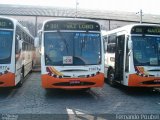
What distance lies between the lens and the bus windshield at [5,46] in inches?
532

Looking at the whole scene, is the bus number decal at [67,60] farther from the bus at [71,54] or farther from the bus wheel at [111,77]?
the bus wheel at [111,77]

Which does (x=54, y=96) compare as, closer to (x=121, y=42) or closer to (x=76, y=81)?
(x=76, y=81)

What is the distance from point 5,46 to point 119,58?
5314mm

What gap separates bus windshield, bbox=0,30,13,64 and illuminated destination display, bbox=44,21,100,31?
1.49 m

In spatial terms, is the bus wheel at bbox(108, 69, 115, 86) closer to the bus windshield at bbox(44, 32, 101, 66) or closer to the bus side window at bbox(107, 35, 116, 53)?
the bus side window at bbox(107, 35, 116, 53)

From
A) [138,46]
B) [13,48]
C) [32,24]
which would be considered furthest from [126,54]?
[32,24]

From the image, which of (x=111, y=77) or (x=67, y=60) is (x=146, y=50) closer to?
(x=67, y=60)

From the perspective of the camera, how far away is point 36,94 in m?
14.6

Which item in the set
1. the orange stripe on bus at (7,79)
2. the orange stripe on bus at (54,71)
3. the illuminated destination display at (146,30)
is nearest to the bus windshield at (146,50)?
the illuminated destination display at (146,30)

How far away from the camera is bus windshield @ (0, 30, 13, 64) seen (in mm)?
13516

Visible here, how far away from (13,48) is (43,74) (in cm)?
160

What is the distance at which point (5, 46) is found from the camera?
13688mm

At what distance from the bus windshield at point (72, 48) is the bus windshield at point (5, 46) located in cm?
142

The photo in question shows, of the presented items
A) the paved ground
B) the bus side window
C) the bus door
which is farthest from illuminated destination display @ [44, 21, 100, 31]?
the bus side window
